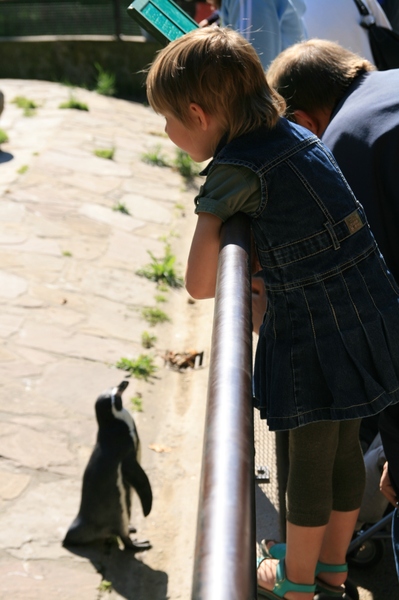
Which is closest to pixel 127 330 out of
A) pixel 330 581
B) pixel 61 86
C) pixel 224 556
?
pixel 330 581

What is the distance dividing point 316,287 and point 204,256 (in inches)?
10.3

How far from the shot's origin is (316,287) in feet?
5.74

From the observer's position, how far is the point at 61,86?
11273mm

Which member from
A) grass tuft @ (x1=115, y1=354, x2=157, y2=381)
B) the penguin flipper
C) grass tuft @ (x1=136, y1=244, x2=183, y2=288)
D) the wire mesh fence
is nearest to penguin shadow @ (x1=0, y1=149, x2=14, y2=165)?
grass tuft @ (x1=136, y1=244, x2=183, y2=288)

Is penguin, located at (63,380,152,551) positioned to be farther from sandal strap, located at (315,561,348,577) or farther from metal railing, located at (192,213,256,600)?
metal railing, located at (192,213,256,600)

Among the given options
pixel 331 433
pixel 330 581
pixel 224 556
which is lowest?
pixel 330 581

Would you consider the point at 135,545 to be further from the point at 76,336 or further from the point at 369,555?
the point at 76,336

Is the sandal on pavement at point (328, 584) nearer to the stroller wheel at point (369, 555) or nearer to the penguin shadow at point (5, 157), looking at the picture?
the stroller wheel at point (369, 555)

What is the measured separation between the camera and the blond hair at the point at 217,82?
1.69 m

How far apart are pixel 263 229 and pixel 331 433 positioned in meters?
0.54

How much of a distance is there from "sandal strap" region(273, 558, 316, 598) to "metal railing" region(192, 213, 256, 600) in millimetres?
1077

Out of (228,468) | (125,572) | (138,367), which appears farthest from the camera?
(138,367)

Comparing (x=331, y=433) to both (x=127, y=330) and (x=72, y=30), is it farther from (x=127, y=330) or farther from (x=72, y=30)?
(x=72, y=30)

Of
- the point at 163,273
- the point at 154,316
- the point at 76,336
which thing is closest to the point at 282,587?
the point at 76,336
